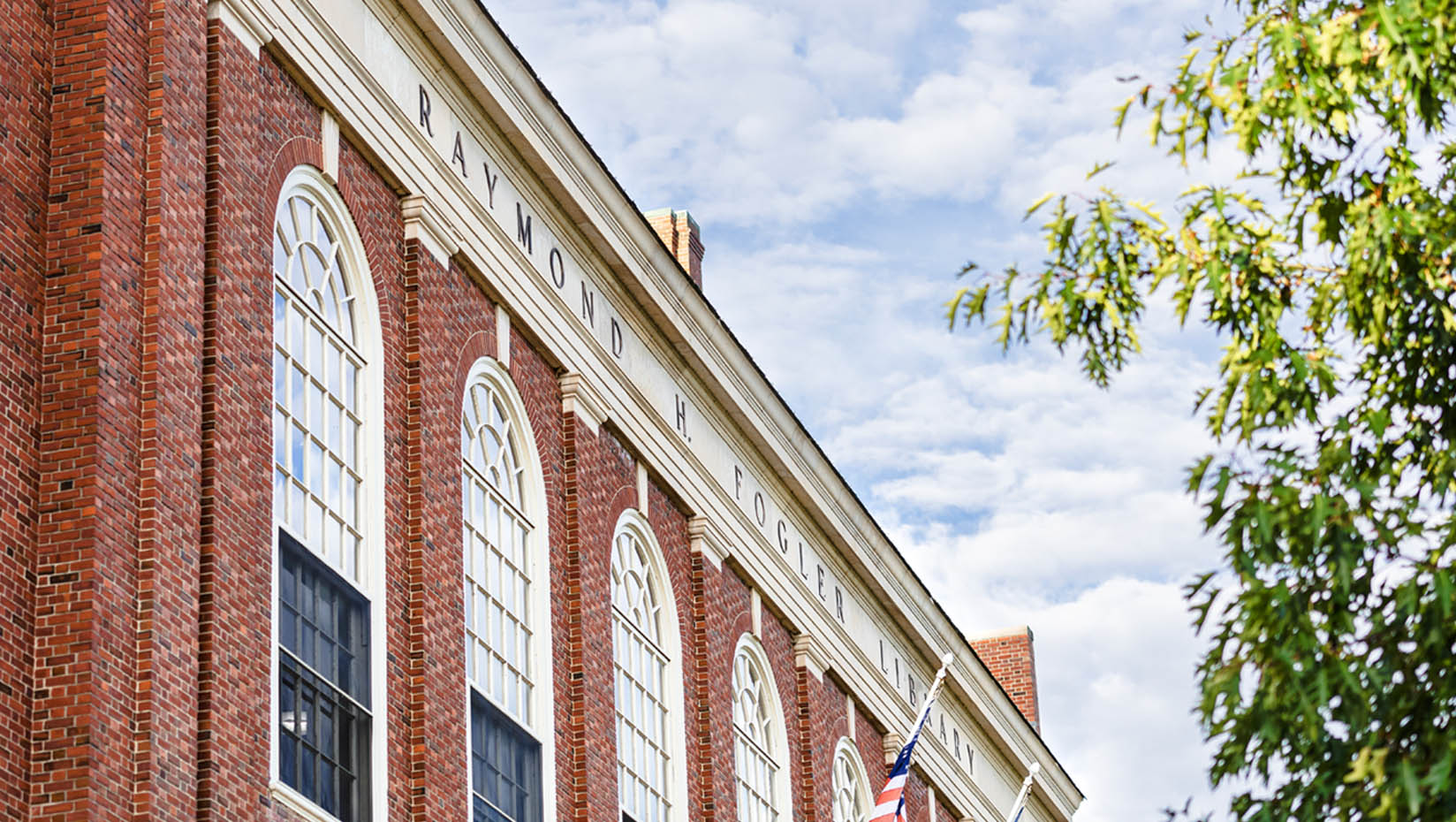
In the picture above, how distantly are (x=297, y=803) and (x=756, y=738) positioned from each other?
13193 millimetres

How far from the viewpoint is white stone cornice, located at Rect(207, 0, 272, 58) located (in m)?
18.5

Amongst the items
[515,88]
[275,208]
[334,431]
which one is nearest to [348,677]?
[334,431]

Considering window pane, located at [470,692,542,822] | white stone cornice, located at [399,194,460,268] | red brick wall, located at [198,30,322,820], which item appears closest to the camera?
red brick wall, located at [198,30,322,820]

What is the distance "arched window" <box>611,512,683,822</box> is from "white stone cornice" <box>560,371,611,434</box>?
1.37 metres

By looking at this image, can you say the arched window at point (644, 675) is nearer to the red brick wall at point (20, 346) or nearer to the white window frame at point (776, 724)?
the white window frame at point (776, 724)

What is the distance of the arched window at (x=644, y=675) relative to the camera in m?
25.5

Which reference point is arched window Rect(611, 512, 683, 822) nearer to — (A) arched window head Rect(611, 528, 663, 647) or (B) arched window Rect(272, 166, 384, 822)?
(A) arched window head Rect(611, 528, 663, 647)

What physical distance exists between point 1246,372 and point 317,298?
10120 millimetres

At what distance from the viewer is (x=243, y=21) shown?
742 inches

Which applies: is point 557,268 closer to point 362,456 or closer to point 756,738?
point 362,456

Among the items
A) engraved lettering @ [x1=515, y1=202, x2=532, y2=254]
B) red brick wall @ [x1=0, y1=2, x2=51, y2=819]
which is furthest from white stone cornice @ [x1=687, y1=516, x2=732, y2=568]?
red brick wall @ [x1=0, y1=2, x2=51, y2=819]

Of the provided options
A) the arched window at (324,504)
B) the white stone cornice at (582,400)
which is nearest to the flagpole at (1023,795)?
the white stone cornice at (582,400)

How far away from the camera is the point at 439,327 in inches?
861

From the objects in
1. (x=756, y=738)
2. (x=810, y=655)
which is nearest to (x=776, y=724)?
(x=756, y=738)
